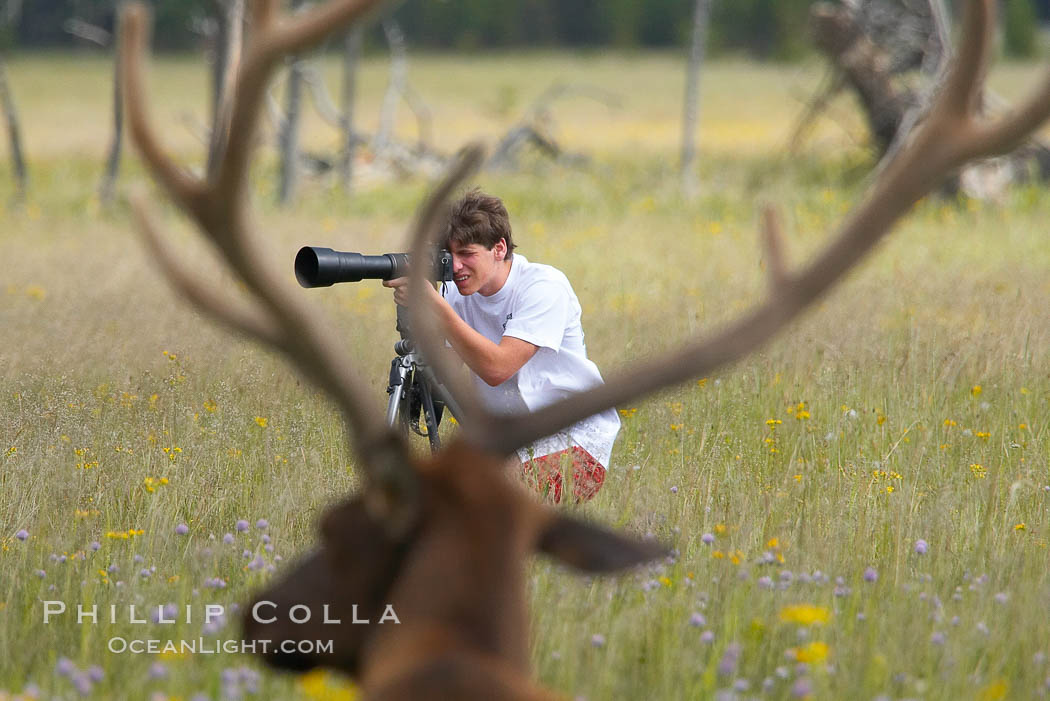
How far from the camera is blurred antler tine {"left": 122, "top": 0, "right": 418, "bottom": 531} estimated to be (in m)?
1.57

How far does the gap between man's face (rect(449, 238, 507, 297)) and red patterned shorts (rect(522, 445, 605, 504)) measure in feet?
1.88

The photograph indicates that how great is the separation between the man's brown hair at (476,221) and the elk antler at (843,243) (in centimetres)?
179

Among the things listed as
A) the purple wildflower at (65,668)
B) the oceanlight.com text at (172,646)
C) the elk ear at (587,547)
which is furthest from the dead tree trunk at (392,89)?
the elk ear at (587,547)

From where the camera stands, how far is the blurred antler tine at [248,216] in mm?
1574

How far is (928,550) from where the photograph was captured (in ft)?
10.3

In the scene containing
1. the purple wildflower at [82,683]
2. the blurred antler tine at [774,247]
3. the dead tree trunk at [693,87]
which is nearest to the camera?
the blurred antler tine at [774,247]

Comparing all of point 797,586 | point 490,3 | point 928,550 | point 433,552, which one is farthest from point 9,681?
point 490,3

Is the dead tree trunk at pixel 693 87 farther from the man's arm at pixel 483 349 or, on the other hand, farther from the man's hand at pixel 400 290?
the man's hand at pixel 400 290

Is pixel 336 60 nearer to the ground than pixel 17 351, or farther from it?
farther from it

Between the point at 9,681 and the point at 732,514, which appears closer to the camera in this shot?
the point at 9,681

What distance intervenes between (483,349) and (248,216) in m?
1.85

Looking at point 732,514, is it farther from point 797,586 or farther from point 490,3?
point 490,3

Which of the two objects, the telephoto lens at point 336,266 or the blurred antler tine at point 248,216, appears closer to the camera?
the blurred antler tine at point 248,216

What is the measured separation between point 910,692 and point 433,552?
4.14 feet
